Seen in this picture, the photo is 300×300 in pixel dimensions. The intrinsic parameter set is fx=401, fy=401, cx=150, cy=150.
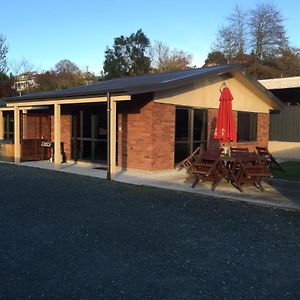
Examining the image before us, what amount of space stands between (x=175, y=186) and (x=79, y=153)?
20.9 feet

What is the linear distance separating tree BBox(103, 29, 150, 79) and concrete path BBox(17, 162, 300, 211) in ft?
Answer: 132

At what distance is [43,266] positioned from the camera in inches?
171

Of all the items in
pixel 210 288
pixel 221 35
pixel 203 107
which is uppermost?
pixel 221 35

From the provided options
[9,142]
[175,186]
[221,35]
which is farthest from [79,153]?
[221,35]

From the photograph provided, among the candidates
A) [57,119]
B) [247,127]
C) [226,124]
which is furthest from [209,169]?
[247,127]

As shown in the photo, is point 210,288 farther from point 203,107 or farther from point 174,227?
point 203,107

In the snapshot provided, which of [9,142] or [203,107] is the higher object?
[203,107]

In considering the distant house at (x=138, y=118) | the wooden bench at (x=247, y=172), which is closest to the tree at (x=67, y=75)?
the distant house at (x=138, y=118)

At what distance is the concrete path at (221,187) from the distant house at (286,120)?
7.94 m

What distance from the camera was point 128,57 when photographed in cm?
5497

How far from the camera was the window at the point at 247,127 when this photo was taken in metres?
17.2

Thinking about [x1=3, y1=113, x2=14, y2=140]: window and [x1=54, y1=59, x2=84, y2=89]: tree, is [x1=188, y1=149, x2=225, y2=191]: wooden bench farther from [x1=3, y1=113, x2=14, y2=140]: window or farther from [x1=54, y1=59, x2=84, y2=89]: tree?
[x1=54, y1=59, x2=84, y2=89]: tree

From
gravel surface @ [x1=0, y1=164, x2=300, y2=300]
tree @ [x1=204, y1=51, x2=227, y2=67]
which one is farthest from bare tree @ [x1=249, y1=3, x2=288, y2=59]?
gravel surface @ [x1=0, y1=164, x2=300, y2=300]

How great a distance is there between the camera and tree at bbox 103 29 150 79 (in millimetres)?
52750
